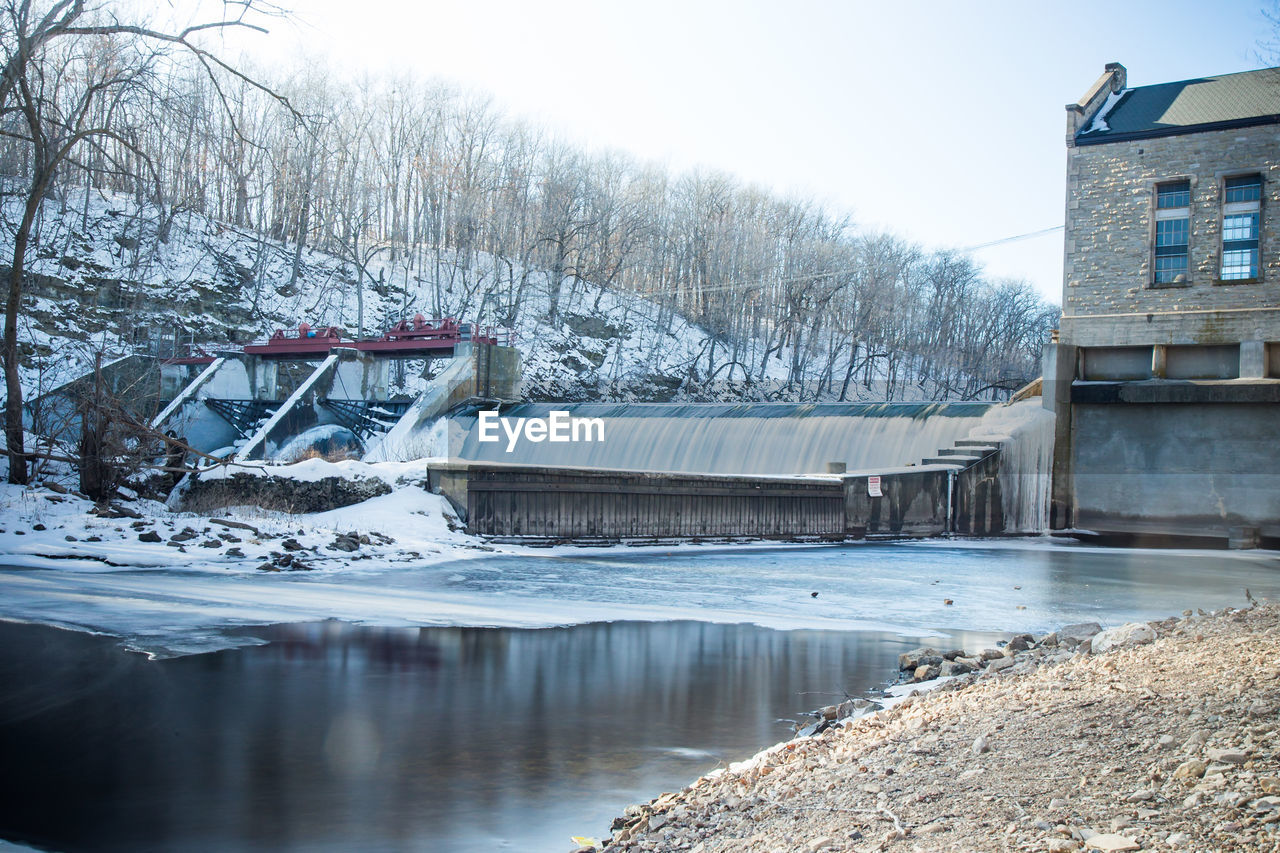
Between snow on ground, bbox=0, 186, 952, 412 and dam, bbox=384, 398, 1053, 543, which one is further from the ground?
snow on ground, bbox=0, 186, 952, 412

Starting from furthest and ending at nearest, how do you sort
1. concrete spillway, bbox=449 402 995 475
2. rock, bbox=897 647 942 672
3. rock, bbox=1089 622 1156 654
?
1. concrete spillway, bbox=449 402 995 475
2. rock, bbox=897 647 942 672
3. rock, bbox=1089 622 1156 654

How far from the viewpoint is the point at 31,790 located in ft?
17.8

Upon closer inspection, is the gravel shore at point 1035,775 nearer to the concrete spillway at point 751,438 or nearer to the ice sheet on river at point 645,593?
the ice sheet on river at point 645,593

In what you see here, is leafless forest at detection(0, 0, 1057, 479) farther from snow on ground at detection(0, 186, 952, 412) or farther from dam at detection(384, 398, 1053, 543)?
dam at detection(384, 398, 1053, 543)

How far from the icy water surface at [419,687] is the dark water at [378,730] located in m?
0.02

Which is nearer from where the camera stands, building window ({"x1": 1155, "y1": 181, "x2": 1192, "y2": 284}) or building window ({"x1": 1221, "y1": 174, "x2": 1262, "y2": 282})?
building window ({"x1": 1221, "y1": 174, "x2": 1262, "y2": 282})

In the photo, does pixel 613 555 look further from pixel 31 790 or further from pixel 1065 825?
pixel 1065 825

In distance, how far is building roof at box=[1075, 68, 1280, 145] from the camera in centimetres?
2558

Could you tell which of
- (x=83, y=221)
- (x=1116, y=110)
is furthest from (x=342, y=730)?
(x=83, y=221)

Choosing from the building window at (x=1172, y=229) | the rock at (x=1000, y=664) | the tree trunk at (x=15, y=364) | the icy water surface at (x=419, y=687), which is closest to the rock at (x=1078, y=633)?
the rock at (x=1000, y=664)

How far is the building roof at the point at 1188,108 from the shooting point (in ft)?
83.9

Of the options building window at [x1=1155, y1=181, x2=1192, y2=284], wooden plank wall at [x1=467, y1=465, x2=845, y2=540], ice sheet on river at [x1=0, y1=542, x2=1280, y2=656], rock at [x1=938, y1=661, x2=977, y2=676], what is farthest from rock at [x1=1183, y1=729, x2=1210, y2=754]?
building window at [x1=1155, y1=181, x2=1192, y2=284]

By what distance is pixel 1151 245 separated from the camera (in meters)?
26.1

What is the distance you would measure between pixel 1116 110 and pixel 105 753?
29.6 m
